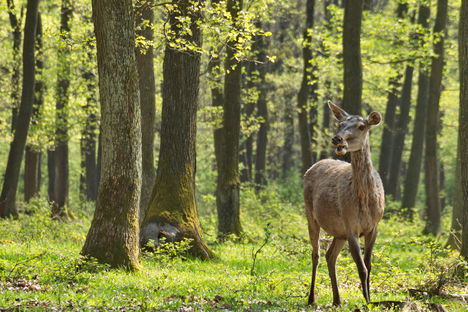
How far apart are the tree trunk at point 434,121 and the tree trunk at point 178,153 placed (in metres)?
11.4

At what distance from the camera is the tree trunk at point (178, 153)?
13.1 m

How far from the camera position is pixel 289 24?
36500 mm

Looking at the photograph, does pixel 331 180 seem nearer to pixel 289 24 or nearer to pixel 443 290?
pixel 443 290

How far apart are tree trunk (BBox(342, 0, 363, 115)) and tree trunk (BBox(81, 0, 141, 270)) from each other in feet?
22.2

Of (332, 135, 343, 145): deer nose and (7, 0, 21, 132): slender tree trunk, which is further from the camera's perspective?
(7, 0, 21, 132): slender tree trunk

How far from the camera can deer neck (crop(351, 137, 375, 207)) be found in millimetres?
8367

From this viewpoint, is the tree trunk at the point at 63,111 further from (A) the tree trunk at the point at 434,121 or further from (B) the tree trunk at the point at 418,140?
(B) the tree trunk at the point at 418,140

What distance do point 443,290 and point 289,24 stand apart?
28.9 metres

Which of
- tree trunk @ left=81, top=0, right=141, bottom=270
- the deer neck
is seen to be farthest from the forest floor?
the deer neck

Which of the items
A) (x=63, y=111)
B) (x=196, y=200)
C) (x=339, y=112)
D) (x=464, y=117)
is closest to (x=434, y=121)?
(x=464, y=117)

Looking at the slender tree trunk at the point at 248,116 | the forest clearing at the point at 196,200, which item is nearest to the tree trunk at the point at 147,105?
the forest clearing at the point at 196,200

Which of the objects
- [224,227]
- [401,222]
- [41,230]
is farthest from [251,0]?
[401,222]

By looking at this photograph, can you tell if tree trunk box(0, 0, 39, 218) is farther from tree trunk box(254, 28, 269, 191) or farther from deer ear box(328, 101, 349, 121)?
tree trunk box(254, 28, 269, 191)

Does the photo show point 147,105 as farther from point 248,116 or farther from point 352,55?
point 248,116
